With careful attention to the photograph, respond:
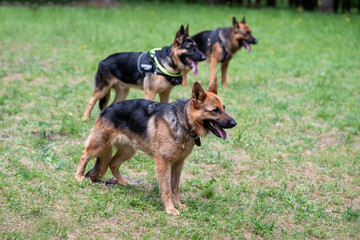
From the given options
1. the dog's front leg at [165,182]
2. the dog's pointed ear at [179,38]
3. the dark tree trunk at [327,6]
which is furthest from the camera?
the dark tree trunk at [327,6]

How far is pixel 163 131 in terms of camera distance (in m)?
5.79

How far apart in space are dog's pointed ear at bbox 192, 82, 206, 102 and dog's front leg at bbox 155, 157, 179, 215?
35.6 inches

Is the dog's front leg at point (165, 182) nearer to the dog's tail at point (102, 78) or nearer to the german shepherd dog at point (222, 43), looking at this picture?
the dog's tail at point (102, 78)

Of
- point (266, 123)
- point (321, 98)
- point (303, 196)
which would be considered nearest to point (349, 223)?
point (303, 196)

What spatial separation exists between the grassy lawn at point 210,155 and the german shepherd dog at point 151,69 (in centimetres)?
94

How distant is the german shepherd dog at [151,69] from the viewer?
8.71 m

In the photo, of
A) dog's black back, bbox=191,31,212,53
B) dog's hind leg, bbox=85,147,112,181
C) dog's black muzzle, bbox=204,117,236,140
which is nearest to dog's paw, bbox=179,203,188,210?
dog's black muzzle, bbox=204,117,236,140

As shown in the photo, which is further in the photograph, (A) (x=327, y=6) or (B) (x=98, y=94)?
(A) (x=327, y=6)

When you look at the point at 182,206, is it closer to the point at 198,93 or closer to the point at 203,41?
the point at 198,93

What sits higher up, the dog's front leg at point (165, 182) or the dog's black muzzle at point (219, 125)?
the dog's black muzzle at point (219, 125)

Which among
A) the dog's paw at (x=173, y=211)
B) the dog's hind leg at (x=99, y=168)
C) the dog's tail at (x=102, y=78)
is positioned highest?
the dog's tail at (x=102, y=78)

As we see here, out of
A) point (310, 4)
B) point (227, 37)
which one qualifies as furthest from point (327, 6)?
point (227, 37)

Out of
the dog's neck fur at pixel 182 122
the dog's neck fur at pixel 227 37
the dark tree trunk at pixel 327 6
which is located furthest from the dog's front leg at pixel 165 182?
the dark tree trunk at pixel 327 6

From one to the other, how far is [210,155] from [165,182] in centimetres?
214
